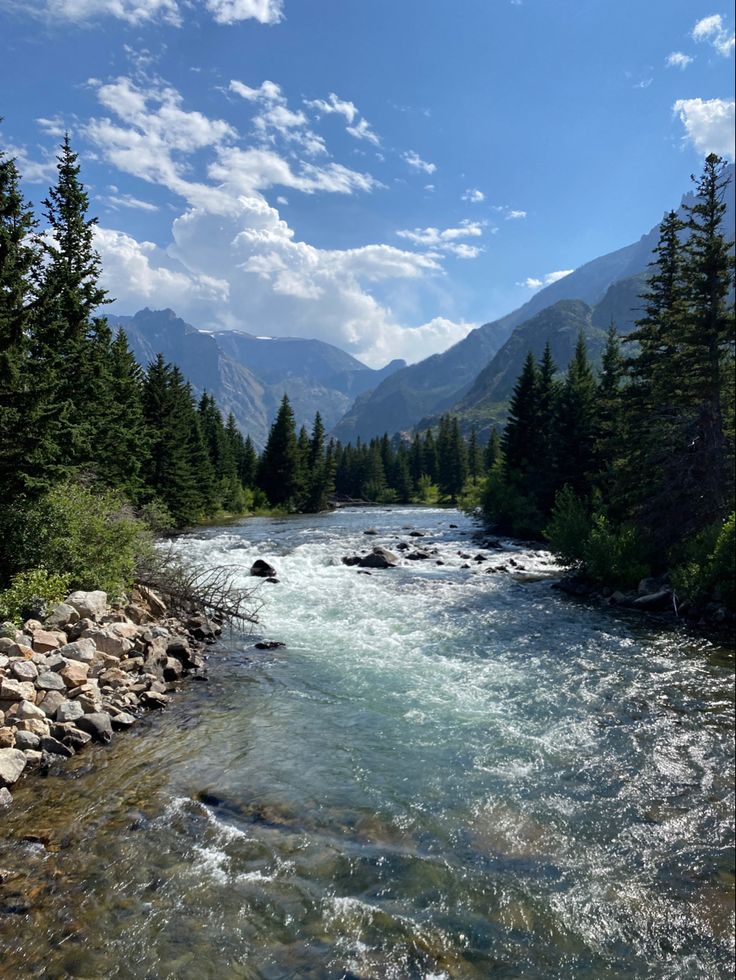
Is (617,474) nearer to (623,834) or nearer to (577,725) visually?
(577,725)

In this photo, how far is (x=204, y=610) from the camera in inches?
727

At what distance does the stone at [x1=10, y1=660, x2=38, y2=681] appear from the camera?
33.7 feet

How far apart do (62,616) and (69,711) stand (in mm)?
3590

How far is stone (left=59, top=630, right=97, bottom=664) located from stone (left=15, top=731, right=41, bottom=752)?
2.25m

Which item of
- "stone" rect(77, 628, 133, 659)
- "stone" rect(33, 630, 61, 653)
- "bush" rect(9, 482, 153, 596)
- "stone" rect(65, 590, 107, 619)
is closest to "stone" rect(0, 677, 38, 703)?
"stone" rect(33, 630, 61, 653)

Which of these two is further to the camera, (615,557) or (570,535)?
(570,535)

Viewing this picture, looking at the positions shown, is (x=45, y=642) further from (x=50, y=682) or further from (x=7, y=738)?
(x=7, y=738)

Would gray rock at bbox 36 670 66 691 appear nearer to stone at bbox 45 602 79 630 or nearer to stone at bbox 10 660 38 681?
stone at bbox 10 660 38 681


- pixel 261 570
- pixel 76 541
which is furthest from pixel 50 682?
pixel 261 570

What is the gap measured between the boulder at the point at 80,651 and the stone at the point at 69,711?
1426 mm

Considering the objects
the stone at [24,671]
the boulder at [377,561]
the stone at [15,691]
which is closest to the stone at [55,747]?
the stone at [15,691]

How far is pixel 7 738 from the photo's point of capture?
9.12 meters

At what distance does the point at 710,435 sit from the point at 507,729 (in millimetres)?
19079

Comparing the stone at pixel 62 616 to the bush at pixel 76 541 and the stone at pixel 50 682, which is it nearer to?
the bush at pixel 76 541
